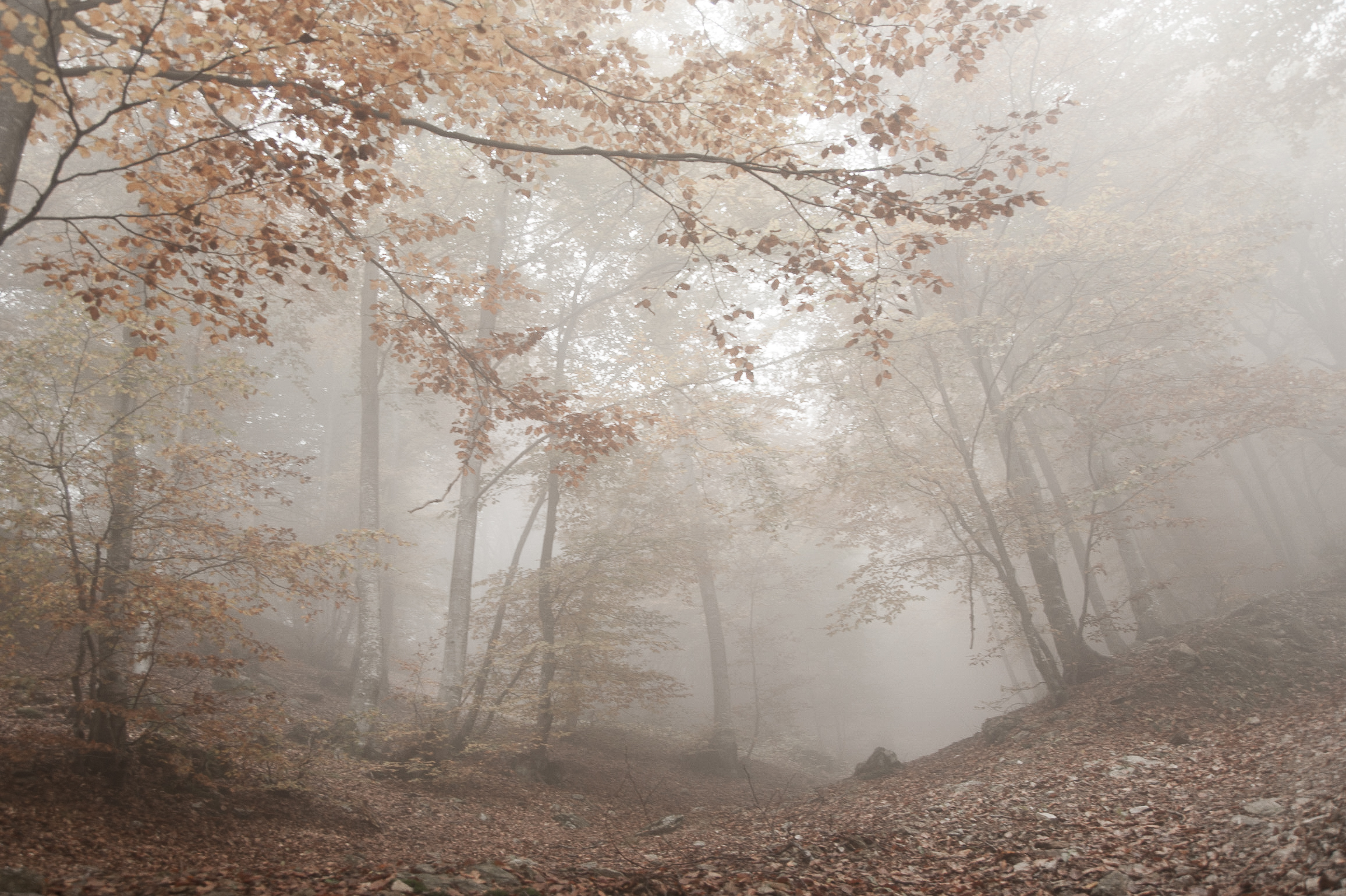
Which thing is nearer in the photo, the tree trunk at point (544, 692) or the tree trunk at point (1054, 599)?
the tree trunk at point (544, 692)

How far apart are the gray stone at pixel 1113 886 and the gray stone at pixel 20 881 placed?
618 centimetres

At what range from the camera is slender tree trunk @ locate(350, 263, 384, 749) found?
10.1 m

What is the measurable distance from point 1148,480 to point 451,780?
11336mm

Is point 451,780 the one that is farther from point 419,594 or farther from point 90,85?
point 419,594

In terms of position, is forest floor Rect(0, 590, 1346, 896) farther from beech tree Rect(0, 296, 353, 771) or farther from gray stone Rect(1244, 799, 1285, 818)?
beech tree Rect(0, 296, 353, 771)

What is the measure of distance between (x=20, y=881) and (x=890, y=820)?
691cm

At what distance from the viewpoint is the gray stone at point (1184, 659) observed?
9.41m

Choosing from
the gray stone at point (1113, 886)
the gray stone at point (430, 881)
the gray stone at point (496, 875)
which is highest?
the gray stone at point (430, 881)

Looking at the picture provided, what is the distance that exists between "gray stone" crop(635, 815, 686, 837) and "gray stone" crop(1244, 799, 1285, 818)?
5.69 meters

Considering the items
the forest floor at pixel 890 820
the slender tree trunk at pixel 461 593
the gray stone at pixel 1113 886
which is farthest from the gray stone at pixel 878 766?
the gray stone at pixel 1113 886

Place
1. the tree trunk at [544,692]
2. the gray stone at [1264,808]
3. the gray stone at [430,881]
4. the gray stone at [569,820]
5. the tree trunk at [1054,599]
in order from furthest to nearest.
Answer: the tree trunk at [1054,599], the tree trunk at [544,692], the gray stone at [569,820], the gray stone at [1264,808], the gray stone at [430,881]

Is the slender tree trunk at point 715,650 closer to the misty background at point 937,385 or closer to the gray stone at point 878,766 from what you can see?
the misty background at point 937,385

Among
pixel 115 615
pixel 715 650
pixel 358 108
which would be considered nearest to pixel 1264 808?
pixel 358 108

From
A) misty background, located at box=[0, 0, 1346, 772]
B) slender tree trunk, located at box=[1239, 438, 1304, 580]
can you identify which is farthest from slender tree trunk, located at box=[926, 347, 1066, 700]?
slender tree trunk, located at box=[1239, 438, 1304, 580]
